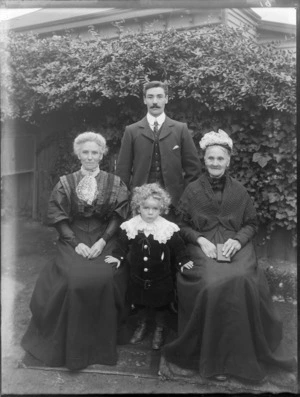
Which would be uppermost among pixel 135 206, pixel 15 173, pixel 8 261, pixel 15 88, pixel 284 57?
pixel 284 57

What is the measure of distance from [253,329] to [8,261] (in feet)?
6.15

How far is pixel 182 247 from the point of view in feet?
10.8

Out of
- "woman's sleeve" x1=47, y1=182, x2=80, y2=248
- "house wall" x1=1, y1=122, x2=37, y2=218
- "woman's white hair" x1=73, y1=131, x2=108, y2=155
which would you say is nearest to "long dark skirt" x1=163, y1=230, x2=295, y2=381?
"woman's sleeve" x1=47, y1=182, x2=80, y2=248

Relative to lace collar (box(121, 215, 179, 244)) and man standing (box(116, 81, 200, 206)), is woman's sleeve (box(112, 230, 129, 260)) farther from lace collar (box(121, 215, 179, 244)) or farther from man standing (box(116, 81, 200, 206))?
man standing (box(116, 81, 200, 206))

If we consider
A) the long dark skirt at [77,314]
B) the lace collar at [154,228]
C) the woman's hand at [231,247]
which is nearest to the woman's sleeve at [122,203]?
the lace collar at [154,228]

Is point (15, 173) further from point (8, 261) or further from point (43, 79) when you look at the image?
point (43, 79)

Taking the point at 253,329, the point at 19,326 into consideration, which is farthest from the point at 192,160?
the point at 19,326

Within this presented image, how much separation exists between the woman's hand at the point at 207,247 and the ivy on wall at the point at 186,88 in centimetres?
94

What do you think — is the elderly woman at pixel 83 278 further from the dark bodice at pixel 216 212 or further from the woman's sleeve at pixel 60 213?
the dark bodice at pixel 216 212

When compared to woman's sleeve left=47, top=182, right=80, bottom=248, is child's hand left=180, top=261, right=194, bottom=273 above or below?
below

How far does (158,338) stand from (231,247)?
92 centimetres

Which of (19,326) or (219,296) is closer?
(219,296)

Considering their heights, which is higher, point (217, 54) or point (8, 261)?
point (217, 54)

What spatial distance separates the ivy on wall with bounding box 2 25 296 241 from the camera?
357cm
